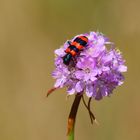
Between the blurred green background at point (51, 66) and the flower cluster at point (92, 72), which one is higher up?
the blurred green background at point (51, 66)

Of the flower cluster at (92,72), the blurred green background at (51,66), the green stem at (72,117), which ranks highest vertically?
the blurred green background at (51,66)

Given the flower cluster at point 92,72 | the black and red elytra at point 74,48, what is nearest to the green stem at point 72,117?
the flower cluster at point 92,72

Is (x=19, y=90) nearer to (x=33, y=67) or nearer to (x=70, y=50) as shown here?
(x=33, y=67)

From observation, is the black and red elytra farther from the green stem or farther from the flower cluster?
the green stem

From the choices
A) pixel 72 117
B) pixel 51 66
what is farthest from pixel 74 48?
pixel 51 66

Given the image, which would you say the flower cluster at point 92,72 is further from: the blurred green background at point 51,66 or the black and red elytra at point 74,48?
the blurred green background at point 51,66

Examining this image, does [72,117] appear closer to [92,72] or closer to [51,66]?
[92,72]

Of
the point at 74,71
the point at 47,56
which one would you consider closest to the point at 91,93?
the point at 74,71
